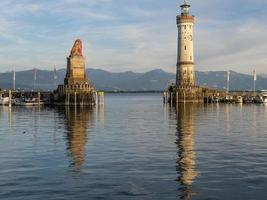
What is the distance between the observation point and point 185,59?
498 feet

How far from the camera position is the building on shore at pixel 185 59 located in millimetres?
151250

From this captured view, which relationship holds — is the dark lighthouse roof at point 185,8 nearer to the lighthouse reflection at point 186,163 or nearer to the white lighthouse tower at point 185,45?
the white lighthouse tower at point 185,45

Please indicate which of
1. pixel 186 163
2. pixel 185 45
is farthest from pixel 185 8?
pixel 186 163

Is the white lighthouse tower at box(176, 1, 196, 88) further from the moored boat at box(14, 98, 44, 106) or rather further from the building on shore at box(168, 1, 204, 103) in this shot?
the moored boat at box(14, 98, 44, 106)

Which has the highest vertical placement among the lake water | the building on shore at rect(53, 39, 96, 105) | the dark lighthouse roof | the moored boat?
the dark lighthouse roof

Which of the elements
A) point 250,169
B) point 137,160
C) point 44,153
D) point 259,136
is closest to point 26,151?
point 44,153

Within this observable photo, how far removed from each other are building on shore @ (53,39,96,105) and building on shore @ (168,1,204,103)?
27.8 metres

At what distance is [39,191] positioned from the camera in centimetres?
2691

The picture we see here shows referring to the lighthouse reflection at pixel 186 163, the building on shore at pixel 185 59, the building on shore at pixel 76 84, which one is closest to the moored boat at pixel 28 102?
the building on shore at pixel 76 84

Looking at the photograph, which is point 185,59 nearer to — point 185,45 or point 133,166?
point 185,45

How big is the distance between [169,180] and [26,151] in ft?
53.9

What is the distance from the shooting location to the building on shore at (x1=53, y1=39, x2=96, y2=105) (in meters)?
148

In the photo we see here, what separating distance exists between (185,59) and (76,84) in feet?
112

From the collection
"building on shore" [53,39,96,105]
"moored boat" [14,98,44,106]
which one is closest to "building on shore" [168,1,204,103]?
"building on shore" [53,39,96,105]
